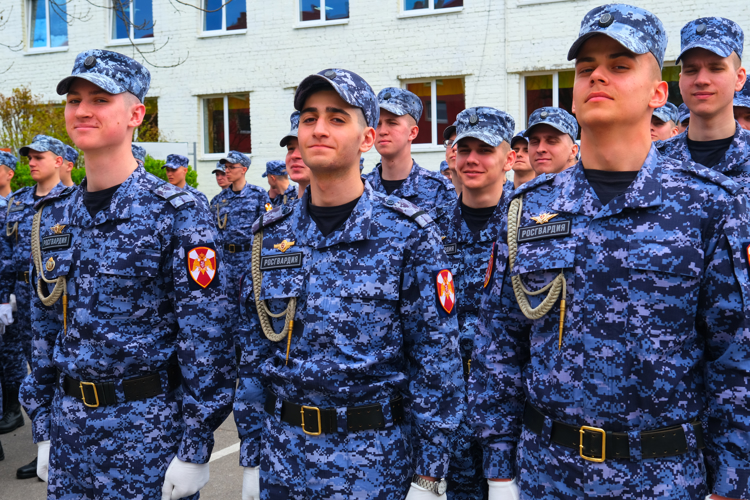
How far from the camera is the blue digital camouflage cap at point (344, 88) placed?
8.14 feet

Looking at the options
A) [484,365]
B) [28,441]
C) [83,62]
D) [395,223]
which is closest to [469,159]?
[395,223]

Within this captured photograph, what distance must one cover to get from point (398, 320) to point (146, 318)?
1053mm

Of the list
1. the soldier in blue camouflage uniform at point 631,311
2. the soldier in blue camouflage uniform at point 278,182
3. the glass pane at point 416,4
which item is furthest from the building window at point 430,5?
the soldier in blue camouflage uniform at point 631,311

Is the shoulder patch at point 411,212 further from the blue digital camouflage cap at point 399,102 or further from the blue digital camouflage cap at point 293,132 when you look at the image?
the blue digital camouflage cap at point 293,132

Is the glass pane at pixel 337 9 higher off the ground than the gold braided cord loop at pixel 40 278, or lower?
higher

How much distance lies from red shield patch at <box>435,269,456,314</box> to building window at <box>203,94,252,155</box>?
46.9ft

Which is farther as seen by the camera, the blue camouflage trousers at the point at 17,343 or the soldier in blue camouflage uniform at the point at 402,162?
the blue camouflage trousers at the point at 17,343

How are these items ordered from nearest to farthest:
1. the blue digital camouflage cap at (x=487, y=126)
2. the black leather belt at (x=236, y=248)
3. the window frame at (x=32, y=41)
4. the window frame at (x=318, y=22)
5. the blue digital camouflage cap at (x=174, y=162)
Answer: the blue digital camouflage cap at (x=487, y=126)
the black leather belt at (x=236, y=248)
the blue digital camouflage cap at (x=174, y=162)
the window frame at (x=318, y=22)
the window frame at (x=32, y=41)

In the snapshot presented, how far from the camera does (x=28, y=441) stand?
224 inches

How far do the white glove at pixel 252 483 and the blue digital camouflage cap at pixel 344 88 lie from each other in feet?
4.57

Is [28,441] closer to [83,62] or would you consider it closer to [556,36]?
[83,62]

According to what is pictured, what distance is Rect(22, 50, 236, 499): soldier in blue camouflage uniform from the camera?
2668mm

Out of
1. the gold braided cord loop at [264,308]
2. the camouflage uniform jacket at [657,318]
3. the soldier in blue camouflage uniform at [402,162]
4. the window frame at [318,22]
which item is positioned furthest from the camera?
the window frame at [318,22]

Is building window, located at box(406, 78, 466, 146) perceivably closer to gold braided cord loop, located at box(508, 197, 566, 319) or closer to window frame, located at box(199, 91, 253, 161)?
window frame, located at box(199, 91, 253, 161)
